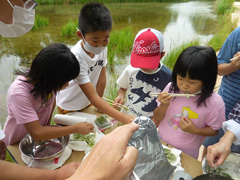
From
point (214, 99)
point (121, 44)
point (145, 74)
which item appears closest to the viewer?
point (214, 99)

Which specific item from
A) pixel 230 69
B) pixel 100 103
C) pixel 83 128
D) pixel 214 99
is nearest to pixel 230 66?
pixel 230 69

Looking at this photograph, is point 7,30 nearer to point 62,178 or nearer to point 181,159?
point 62,178

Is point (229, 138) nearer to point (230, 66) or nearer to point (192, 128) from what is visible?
point (192, 128)

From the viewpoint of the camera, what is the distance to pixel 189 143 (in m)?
1.47

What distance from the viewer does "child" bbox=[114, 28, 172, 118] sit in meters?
1.62

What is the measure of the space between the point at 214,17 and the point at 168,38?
4976 mm

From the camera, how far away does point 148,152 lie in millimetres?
928

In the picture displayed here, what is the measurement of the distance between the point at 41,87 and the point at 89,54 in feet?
2.21

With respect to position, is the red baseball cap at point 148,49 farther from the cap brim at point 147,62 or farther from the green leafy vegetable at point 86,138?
the green leafy vegetable at point 86,138

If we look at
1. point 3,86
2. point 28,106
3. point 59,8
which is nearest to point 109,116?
point 28,106

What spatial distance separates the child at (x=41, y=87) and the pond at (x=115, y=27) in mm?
2403

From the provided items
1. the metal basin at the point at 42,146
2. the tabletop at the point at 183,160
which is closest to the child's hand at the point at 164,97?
the tabletop at the point at 183,160

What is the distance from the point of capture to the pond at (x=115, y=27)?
201 inches

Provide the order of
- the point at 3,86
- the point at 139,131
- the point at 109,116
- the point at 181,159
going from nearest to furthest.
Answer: the point at 139,131
the point at 181,159
the point at 109,116
the point at 3,86
